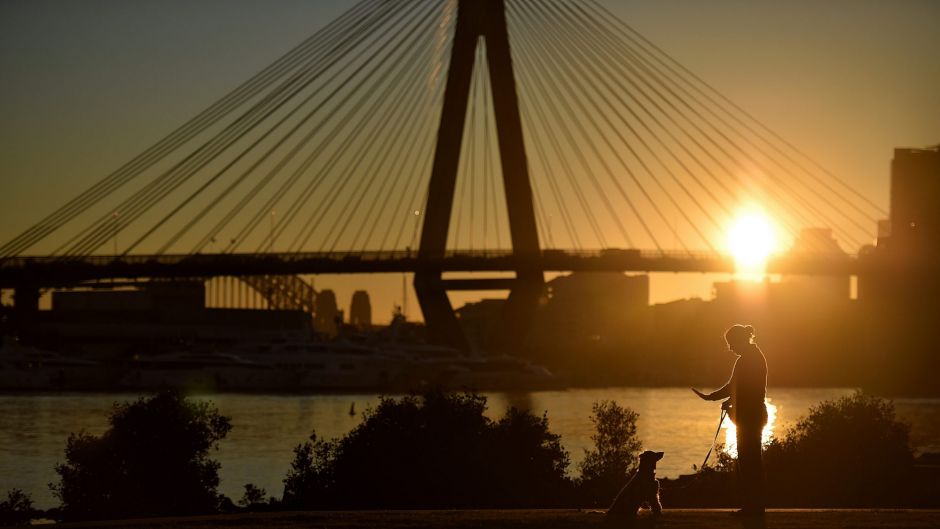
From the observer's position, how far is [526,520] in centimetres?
1702

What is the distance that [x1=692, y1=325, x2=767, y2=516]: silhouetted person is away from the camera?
16.4 m

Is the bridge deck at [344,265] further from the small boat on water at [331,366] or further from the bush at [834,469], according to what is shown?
the bush at [834,469]

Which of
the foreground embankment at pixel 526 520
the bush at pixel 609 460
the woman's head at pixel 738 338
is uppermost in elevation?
the woman's head at pixel 738 338

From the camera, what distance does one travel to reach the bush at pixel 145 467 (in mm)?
30078

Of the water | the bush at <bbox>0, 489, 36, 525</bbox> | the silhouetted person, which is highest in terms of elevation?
the silhouetted person

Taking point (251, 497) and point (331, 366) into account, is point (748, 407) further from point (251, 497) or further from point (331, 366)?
point (331, 366)

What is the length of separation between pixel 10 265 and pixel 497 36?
3018 centimetres

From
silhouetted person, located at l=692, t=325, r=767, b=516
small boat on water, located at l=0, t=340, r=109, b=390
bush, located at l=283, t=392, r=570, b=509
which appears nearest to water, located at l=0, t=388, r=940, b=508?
bush, located at l=283, t=392, r=570, b=509

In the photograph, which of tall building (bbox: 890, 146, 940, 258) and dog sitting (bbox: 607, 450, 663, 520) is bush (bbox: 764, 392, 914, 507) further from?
tall building (bbox: 890, 146, 940, 258)

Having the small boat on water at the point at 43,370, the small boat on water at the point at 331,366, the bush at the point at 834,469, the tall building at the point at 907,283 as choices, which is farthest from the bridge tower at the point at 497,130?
the bush at the point at 834,469

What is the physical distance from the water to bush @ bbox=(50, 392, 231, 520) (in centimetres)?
296

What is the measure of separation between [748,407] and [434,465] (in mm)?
12984

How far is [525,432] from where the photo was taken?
102 feet

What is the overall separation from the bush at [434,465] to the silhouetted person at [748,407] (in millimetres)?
10865
